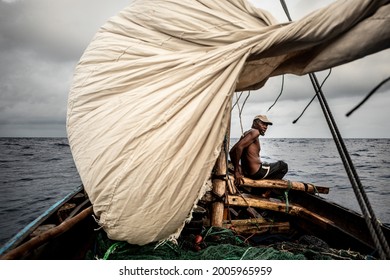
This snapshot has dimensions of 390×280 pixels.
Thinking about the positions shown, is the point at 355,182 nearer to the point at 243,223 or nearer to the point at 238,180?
the point at 243,223

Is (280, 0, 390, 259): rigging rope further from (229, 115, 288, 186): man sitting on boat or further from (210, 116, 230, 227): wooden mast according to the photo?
(229, 115, 288, 186): man sitting on boat

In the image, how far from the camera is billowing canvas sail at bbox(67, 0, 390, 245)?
153 centimetres

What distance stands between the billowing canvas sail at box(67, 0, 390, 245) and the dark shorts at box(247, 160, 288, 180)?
2938 mm

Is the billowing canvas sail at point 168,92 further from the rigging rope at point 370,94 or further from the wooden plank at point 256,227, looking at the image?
the wooden plank at point 256,227

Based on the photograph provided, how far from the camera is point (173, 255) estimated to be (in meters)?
2.02

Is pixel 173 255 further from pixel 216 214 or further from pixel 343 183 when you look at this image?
pixel 343 183

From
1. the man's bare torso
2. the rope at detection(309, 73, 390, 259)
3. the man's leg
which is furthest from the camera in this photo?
the man's leg

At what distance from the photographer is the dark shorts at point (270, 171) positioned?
4.54 m

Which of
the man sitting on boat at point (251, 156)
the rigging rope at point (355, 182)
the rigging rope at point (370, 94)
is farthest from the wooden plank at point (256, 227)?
the rigging rope at point (370, 94)

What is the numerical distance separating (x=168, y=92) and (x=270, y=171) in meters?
3.60

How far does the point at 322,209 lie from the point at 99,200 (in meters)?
3.99

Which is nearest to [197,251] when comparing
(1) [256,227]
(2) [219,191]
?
(2) [219,191]

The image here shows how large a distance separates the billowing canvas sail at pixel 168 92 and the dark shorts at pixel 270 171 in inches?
116

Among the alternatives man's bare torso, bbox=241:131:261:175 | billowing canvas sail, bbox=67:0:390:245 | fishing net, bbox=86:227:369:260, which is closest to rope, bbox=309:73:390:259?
billowing canvas sail, bbox=67:0:390:245
